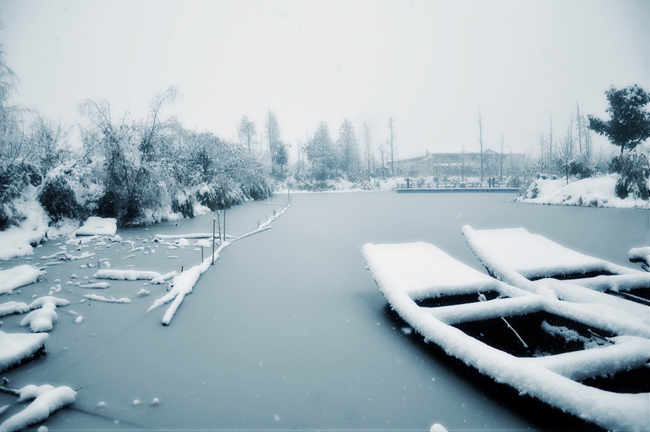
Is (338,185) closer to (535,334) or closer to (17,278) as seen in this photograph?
(17,278)

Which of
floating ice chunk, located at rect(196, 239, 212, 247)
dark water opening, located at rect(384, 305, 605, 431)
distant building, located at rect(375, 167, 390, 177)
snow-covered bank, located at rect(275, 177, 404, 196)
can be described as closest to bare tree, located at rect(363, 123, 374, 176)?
distant building, located at rect(375, 167, 390, 177)

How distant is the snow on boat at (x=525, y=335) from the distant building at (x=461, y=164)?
49.7 metres

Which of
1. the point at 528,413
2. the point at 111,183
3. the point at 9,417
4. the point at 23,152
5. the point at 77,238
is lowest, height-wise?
the point at 528,413

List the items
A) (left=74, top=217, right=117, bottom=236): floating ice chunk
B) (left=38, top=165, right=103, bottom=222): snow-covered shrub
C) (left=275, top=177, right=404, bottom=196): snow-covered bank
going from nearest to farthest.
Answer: (left=74, top=217, right=117, bottom=236): floating ice chunk < (left=38, top=165, right=103, bottom=222): snow-covered shrub < (left=275, top=177, right=404, bottom=196): snow-covered bank

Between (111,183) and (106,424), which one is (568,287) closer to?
(106,424)

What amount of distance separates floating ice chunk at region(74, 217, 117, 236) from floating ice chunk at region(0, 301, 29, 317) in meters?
5.83

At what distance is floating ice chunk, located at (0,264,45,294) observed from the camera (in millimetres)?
5074

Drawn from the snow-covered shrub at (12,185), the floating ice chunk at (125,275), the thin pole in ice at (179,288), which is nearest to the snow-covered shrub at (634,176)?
the thin pole in ice at (179,288)

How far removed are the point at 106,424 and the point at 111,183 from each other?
36.2 feet

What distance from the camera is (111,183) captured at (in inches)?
456

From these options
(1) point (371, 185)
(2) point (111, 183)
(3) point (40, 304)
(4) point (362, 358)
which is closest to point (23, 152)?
(2) point (111, 183)

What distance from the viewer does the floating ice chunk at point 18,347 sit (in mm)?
2986

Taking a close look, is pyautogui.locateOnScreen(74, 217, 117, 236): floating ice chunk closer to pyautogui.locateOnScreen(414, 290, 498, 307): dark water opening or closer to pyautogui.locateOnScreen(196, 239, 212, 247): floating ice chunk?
pyautogui.locateOnScreen(196, 239, 212, 247): floating ice chunk

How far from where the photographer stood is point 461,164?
54562 mm
